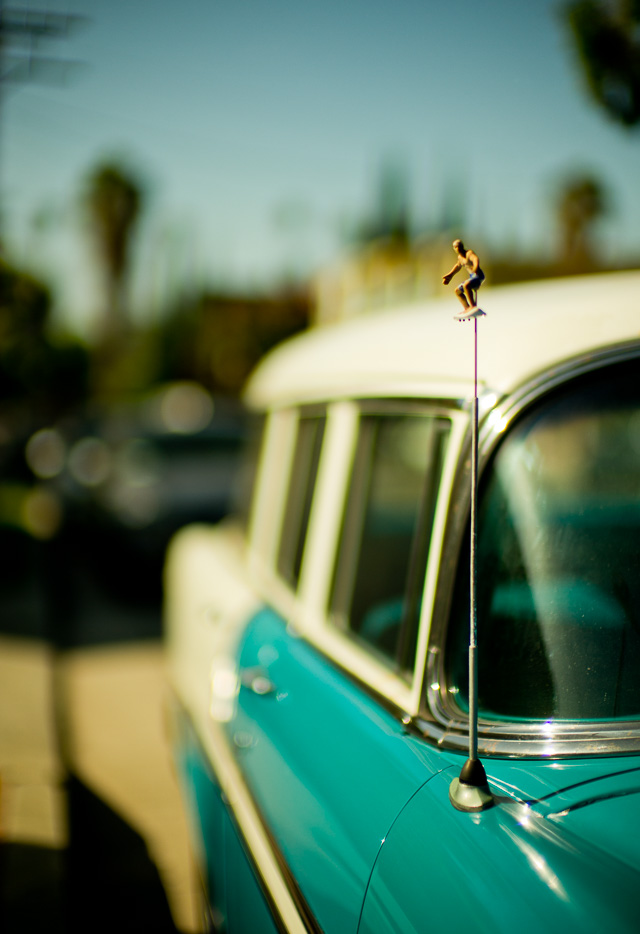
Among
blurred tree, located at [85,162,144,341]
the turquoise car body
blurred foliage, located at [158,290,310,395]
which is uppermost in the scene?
blurred tree, located at [85,162,144,341]

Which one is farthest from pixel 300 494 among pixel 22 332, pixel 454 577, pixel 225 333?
pixel 225 333

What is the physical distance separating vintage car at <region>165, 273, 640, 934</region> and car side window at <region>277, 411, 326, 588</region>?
151 mm

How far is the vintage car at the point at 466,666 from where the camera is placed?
3.69 ft

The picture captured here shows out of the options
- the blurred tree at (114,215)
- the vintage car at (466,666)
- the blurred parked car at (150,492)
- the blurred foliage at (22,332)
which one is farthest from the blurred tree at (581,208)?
the blurred tree at (114,215)

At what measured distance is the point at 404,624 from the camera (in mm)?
1665

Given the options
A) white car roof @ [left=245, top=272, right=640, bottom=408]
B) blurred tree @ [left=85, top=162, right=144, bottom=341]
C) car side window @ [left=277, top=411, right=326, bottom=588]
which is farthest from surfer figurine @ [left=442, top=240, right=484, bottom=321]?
blurred tree @ [left=85, top=162, right=144, bottom=341]

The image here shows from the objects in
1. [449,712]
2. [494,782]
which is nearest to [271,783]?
[449,712]

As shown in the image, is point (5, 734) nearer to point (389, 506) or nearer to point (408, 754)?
point (389, 506)

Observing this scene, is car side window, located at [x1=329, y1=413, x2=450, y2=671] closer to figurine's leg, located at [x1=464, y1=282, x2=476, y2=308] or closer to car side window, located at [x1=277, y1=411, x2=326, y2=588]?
car side window, located at [x1=277, y1=411, x2=326, y2=588]

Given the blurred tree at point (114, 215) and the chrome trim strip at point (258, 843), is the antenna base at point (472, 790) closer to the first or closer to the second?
the chrome trim strip at point (258, 843)

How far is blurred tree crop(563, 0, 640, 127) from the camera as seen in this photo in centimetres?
181

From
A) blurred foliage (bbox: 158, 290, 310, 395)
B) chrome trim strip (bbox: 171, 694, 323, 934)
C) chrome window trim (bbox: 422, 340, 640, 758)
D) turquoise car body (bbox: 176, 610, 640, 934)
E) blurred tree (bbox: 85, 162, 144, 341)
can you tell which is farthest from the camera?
blurred foliage (bbox: 158, 290, 310, 395)

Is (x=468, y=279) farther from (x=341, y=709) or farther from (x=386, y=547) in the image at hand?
(x=386, y=547)

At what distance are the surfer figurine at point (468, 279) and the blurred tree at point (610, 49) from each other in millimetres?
996
